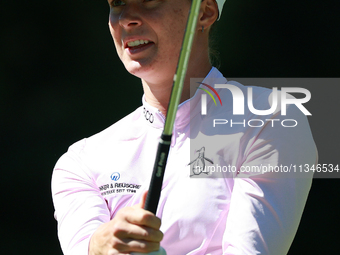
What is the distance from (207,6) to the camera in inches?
58.6

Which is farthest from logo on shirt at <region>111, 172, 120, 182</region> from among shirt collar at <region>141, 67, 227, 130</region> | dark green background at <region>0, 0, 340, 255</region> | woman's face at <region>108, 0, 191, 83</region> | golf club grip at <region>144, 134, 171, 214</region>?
dark green background at <region>0, 0, 340, 255</region>

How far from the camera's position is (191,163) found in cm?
137

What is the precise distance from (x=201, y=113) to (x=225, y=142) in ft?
0.47

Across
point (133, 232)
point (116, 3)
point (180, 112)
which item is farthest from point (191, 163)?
point (116, 3)

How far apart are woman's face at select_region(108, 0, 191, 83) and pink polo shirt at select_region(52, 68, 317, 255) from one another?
158 mm

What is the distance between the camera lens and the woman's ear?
1476 mm

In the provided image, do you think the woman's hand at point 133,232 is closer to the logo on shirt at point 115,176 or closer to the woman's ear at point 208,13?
the logo on shirt at point 115,176

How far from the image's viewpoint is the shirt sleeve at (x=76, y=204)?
53.3 inches

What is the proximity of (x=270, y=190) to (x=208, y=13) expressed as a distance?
23.8 inches

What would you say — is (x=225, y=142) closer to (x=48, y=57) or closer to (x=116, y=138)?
(x=116, y=138)

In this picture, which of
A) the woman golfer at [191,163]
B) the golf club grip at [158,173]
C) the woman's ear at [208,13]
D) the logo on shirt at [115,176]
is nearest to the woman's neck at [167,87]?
the woman golfer at [191,163]

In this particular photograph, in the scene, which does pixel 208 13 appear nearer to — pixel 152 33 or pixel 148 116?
pixel 152 33

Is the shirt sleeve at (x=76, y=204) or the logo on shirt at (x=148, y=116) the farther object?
the logo on shirt at (x=148, y=116)

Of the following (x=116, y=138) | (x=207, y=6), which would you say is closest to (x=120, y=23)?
(x=207, y=6)
